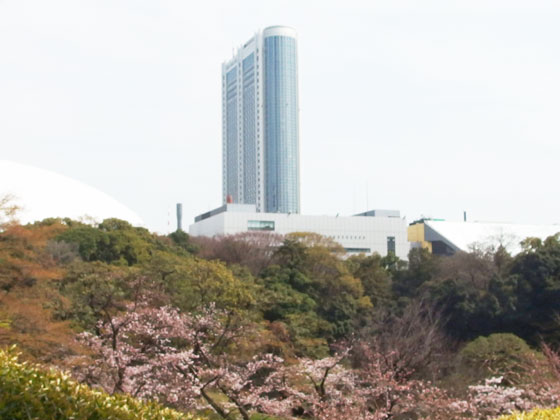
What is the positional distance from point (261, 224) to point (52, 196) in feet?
78.6

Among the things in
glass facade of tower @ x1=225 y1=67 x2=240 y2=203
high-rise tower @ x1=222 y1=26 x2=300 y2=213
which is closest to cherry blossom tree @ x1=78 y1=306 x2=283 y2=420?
high-rise tower @ x1=222 y1=26 x2=300 y2=213

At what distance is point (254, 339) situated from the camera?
68.1 ft

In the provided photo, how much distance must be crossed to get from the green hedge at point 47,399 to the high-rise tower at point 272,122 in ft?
→ 341

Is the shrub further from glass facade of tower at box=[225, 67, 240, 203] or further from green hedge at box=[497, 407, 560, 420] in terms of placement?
glass facade of tower at box=[225, 67, 240, 203]

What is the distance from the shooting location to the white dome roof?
48.3 m

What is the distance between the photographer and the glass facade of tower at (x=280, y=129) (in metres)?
109

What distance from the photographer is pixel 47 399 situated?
15.3ft

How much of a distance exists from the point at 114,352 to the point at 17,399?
9155 mm

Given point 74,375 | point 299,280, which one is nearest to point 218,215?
point 299,280

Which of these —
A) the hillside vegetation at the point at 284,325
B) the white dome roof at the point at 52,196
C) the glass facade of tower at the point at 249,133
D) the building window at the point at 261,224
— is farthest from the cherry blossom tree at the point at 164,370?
the glass facade of tower at the point at 249,133

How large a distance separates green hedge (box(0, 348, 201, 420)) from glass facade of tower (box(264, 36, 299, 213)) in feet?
342

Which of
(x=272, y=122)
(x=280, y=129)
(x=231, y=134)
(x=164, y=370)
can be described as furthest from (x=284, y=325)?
(x=231, y=134)

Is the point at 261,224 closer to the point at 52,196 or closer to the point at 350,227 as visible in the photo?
the point at 350,227

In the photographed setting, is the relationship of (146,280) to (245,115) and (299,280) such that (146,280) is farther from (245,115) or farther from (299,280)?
(245,115)
